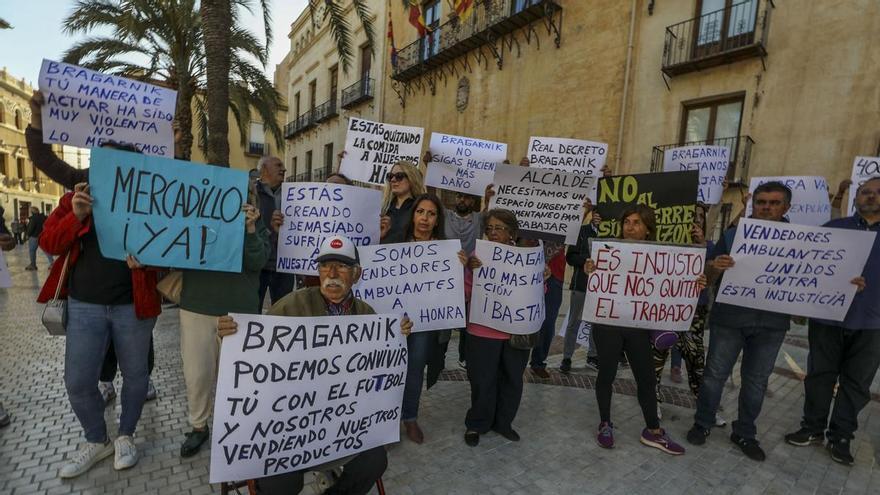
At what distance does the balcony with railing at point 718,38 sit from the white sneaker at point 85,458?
11720mm

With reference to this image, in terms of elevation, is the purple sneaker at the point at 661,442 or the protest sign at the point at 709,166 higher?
the protest sign at the point at 709,166

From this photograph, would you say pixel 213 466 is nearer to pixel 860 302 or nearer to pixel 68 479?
pixel 68 479

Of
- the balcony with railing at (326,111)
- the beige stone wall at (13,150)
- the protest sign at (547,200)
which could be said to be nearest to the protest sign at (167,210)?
the protest sign at (547,200)

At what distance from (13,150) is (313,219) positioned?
48.1 m

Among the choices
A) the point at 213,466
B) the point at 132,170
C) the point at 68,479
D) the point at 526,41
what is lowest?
the point at 68,479

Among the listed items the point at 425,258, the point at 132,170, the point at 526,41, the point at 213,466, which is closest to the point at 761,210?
the point at 425,258

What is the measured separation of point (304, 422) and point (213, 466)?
43 cm

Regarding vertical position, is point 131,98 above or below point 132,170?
above

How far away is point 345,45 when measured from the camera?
8594 mm

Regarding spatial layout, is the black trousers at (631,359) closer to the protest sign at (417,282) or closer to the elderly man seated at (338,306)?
the protest sign at (417,282)

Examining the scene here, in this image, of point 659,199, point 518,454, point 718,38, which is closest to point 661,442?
point 518,454

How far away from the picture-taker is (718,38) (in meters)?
9.54

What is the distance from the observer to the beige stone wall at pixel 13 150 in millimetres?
34438

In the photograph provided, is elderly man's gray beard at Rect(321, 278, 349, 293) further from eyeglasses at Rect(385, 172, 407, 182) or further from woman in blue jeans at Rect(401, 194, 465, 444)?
eyeglasses at Rect(385, 172, 407, 182)
